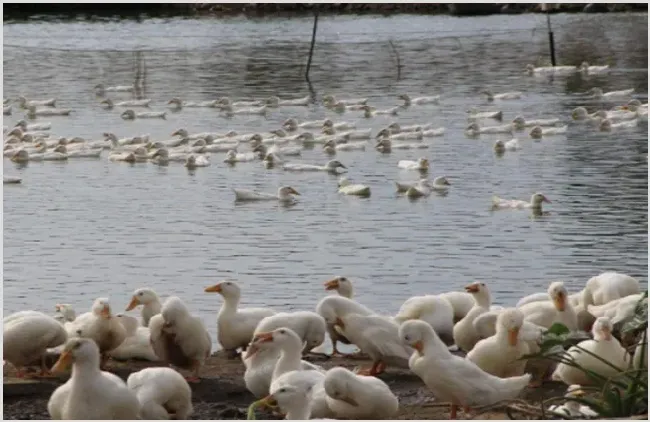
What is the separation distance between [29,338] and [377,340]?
2.17 meters

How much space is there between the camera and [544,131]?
27.3 metres

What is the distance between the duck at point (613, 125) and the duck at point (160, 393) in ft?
67.1

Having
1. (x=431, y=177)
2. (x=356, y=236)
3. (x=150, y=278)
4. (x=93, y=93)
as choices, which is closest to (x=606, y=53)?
(x=93, y=93)

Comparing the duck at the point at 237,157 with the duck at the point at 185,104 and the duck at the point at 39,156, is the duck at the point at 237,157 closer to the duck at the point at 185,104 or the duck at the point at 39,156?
the duck at the point at 39,156

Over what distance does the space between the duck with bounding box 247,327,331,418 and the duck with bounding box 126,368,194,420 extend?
48 centimetres

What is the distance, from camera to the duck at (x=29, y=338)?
9.55 m

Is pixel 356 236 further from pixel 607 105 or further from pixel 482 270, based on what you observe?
pixel 607 105

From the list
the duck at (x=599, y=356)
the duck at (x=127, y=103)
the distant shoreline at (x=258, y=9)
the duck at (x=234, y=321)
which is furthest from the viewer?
the distant shoreline at (x=258, y=9)

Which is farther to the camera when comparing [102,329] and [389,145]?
[389,145]

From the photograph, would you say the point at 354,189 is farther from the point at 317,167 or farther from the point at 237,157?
the point at 237,157

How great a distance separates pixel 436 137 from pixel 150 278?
13.0 metres

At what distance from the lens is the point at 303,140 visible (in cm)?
2711

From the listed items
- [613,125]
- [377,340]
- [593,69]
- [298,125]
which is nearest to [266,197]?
[298,125]

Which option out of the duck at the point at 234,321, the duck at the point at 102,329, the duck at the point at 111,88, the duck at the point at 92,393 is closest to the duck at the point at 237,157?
the duck at the point at 111,88
